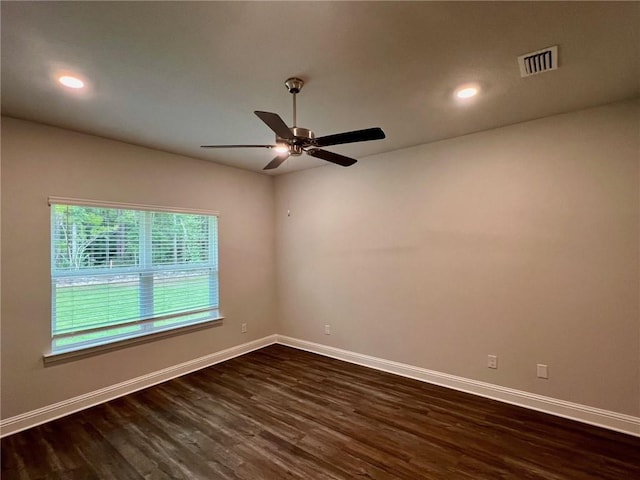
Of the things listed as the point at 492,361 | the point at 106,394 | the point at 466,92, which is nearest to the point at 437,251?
the point at 492,361

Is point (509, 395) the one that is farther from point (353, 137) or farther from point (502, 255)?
point (353, 137)

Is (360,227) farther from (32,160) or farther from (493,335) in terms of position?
(32,160)

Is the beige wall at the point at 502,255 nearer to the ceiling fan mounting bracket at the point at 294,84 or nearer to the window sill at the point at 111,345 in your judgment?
the window sill at the point at 111,345

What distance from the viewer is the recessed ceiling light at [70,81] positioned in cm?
210

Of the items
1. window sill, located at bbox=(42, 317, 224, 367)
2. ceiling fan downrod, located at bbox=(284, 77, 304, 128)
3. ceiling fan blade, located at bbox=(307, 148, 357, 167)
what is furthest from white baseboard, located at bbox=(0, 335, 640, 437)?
ceiling fan downrod, located at bbox=(284, 77, 304, 128)

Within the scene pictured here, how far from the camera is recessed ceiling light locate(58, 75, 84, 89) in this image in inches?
82.7

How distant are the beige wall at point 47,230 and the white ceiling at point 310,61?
0.36m

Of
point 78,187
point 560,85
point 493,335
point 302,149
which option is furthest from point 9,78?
point 493,335

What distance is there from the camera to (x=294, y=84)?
2.16m

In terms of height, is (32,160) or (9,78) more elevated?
(9,78)

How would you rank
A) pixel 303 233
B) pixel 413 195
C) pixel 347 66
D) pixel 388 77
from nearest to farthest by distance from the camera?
pixel 347 66 < pixel 388 77 < pixel 413 195 < pixel 303 233

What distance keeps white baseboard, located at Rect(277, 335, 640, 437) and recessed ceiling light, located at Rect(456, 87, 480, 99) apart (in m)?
2.74

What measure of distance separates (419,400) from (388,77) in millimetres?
2934

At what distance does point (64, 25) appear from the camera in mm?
1608
